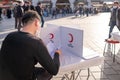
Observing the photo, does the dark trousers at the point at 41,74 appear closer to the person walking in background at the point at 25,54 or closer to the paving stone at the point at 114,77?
the person walking in background at the point at 25,54

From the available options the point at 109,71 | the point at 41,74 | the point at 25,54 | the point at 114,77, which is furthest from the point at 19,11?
the point at 25,54

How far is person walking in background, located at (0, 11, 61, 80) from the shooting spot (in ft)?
8.90

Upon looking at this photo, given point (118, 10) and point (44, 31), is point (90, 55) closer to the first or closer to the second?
point (44, 31)

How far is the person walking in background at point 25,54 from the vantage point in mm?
2713

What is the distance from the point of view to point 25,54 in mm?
2721

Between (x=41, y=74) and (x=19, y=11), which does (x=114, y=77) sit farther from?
(x=19, y=11)

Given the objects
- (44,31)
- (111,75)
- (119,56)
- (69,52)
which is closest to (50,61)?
(69,52)

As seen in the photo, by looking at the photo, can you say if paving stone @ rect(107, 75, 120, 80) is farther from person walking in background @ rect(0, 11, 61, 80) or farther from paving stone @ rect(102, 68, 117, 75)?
person walking in background @ rect(0, 11, 61, 80)

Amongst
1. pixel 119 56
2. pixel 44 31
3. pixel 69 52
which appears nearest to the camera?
pixel 69 52

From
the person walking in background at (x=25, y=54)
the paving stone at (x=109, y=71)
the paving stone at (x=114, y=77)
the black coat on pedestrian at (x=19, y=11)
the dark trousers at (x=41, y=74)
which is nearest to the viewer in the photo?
the person walking in background at (x=25, y=54)

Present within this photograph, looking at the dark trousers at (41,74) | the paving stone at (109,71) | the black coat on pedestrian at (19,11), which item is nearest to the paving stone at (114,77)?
the paving stone at (109,71)

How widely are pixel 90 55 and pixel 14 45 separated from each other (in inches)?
64.0

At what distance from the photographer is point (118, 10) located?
973cm

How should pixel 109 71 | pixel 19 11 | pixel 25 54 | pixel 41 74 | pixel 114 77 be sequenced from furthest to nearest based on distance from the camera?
pixel 19 11, pixel 109 71, pixel 114 77, pixel 41 74, pixel 25 54
